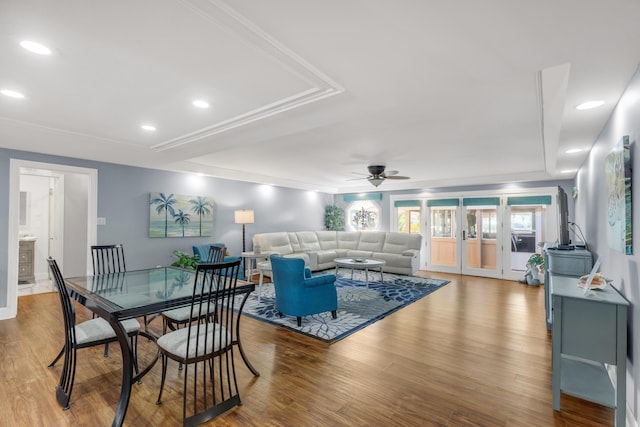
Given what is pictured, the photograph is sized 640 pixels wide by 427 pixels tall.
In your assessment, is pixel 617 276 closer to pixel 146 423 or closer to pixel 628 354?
pixel 628 354

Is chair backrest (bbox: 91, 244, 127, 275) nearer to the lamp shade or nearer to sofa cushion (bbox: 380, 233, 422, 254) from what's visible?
the lamp shade

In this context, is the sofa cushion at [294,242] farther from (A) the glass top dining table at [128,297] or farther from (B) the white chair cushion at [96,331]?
(B) the white chair cushion at [96,331]

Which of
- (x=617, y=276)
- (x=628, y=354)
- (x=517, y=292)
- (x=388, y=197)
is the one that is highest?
(x=388, y=197)

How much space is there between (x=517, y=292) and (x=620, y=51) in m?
5.27

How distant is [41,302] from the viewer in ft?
15.6

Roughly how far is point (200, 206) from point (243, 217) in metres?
0.90

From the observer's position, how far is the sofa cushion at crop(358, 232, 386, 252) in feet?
27.0

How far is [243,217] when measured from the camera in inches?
261

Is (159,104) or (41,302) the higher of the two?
(159,104)

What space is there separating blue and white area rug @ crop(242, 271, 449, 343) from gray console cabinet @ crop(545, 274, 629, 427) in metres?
2.01

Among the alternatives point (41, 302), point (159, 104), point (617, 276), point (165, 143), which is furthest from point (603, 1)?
point (41, 302)

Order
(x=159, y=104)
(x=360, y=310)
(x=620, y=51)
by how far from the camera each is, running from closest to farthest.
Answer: (x=620, y=51) < (x=159, y=104) < (x=360, y=310)

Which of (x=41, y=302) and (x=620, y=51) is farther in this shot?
(x=41, y=302)

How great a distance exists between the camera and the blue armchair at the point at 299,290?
12.3ft
